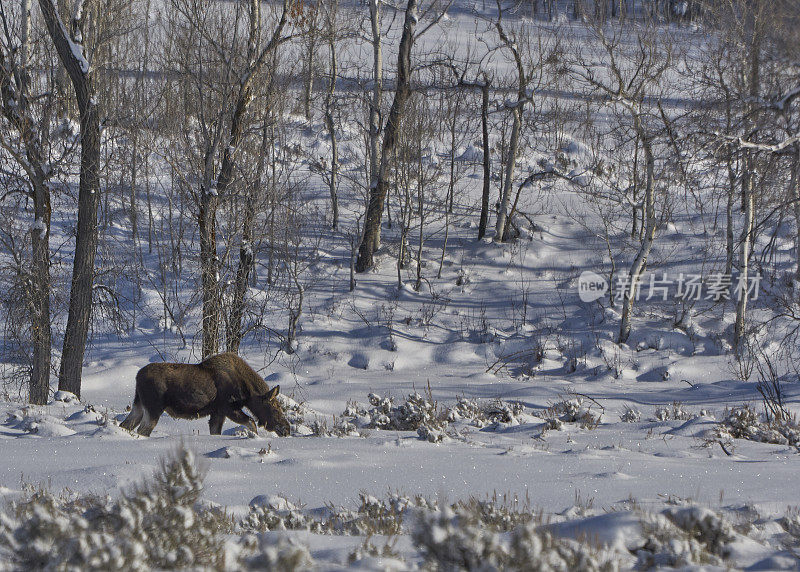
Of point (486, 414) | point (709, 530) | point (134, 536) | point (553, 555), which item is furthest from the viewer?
point (486, 414)

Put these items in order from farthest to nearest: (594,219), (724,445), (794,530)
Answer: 1. (594,219)
2. (724,445)
3. (794,530)

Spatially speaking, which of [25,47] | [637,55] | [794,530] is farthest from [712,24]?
[794,530]

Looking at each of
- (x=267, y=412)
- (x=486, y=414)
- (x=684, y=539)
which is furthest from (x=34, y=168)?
(x=684, y=539)

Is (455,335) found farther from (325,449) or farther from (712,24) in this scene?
(325,449)

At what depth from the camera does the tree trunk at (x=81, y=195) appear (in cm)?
1136

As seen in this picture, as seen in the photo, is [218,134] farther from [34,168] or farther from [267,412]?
[267,412]

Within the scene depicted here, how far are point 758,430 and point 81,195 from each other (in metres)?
10.3

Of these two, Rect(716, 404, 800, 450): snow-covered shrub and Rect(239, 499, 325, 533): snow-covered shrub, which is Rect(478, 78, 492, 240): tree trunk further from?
Rect(239, 499, 325, 533): snow-covered shrub

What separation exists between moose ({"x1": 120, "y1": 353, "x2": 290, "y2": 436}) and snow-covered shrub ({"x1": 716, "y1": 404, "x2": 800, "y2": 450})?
4.64 metres

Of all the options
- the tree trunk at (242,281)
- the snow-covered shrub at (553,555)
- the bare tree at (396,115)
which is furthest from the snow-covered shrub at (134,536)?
the bare tree at (396,115)

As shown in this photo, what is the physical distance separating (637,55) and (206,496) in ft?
50.0

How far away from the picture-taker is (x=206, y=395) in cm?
718

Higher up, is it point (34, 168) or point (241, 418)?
point (34, 168)

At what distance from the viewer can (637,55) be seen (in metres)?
16.8
